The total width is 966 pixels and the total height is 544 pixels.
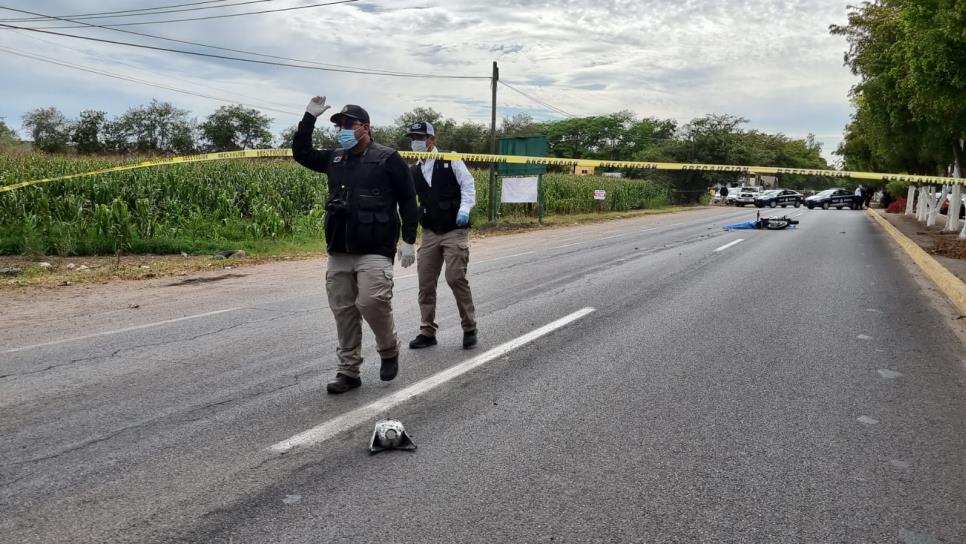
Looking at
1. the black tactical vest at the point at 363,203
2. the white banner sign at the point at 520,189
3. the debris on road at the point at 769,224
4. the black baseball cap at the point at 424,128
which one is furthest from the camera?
the white banner sign at the point at 520,189

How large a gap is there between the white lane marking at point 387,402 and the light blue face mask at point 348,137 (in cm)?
182

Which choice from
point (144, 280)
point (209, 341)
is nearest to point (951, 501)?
point (209, 341)

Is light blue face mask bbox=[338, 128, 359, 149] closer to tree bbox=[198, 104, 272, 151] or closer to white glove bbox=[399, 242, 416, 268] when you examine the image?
white glove bbox=[399, 242, 416, 268]

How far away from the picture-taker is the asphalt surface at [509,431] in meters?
3.07

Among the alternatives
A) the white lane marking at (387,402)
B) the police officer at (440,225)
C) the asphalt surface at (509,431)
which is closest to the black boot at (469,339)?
the police officer at (440,225)

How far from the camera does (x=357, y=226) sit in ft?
15.7

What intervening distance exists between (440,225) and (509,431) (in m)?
2.50

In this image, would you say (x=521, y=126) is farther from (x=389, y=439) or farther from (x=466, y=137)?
(x=389, y=439)

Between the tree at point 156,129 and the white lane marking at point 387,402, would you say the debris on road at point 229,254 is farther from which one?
the tree at point 156,129

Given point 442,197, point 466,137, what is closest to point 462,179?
point 442,197

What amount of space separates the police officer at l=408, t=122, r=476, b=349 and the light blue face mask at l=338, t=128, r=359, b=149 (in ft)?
3.83

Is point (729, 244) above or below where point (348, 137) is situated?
below

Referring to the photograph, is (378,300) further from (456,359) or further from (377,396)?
(456,359)

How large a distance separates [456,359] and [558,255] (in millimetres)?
9553
